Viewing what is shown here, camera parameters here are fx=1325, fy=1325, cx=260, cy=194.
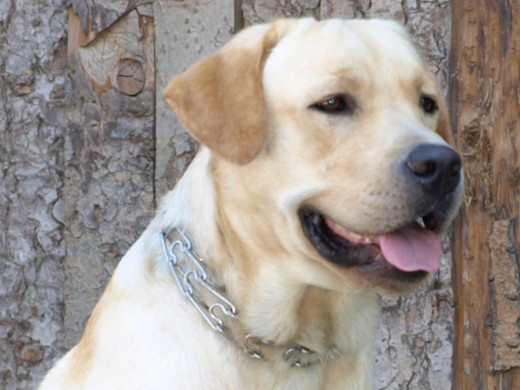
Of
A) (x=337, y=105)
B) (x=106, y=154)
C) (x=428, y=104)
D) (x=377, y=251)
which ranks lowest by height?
(x=106, y=154)

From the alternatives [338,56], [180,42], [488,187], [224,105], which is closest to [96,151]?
[180,42]

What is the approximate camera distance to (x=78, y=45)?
5.86 m

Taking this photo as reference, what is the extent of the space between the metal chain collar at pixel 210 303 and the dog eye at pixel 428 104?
2.93 ft

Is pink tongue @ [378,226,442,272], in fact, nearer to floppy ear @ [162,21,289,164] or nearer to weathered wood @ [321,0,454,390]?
floppy ear @ [162,21,289,164]

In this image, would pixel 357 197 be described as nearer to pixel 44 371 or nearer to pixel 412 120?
pixel 412 120

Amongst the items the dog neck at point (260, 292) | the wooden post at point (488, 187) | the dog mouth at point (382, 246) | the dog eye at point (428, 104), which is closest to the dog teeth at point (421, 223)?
the dog mouth at point (382, 246)

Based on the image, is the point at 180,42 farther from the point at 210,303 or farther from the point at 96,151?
the point at 210,303

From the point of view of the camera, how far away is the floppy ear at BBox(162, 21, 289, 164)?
Answer: 13.5 feet

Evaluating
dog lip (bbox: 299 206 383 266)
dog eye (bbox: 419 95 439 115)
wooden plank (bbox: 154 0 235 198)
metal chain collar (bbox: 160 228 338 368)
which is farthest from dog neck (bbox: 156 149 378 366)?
wooden plank (bbox: 154 0 235 198)

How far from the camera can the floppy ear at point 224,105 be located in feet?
13.5

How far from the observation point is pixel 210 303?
14.0 ft

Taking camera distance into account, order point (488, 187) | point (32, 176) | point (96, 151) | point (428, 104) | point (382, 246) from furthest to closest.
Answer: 1. point (32, 176)
2. point (96, 151)
3. point (488, 187)
4. point (428, 104)
5. point (382, 246)

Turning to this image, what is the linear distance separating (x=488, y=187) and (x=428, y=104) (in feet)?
4.60

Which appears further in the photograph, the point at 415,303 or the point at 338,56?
the point at 415,303
